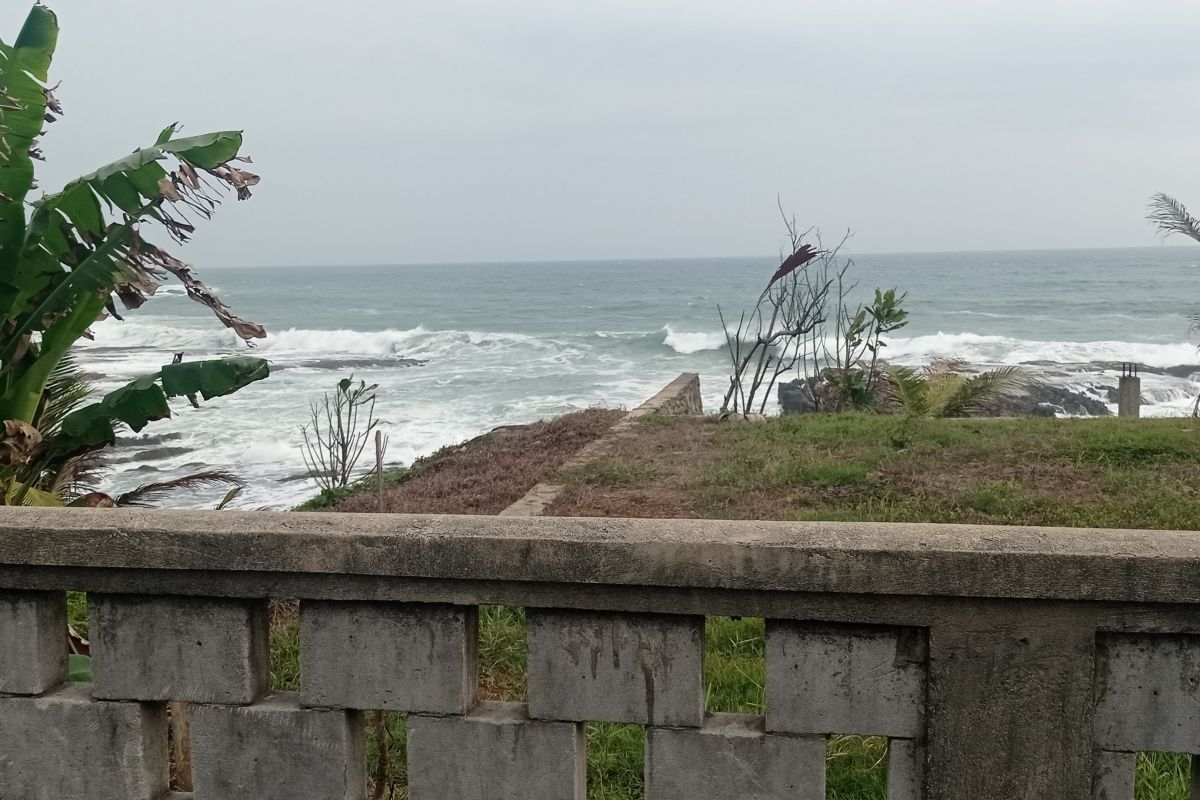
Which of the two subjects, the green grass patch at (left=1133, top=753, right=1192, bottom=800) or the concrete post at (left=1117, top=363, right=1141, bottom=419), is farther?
the concrete post at (left=1117, top=363, right=1141, bottom=419)

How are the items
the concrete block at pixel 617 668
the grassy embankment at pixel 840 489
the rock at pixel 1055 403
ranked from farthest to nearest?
the rock at pixel 1055 403 < the grassy embankment at pixel 840 489 < the concrete block at pixel 617 668

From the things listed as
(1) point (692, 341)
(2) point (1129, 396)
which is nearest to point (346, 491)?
(2) point (1129, 396)

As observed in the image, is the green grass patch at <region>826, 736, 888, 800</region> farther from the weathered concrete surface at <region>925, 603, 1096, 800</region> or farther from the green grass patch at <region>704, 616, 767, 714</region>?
the weathered concrete surface at <region>925, 603, 1096, 800</region>

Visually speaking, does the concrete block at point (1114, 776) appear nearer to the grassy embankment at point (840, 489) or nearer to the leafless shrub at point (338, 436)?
the grassy embankment at point (840, 489)

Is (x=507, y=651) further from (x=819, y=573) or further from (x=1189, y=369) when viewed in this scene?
(x=1189, y=369)

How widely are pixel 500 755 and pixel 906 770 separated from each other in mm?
722

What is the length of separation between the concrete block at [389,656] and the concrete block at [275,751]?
0.17 feet

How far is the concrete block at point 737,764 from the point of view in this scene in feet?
5.81

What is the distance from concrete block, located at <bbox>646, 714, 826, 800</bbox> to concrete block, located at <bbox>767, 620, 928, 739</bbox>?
5 cm

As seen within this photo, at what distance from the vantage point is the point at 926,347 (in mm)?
36625

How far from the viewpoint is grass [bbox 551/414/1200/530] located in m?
6.25

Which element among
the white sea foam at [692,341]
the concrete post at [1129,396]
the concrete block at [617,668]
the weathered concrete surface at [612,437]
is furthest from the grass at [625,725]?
the white sea foam at [692,341]

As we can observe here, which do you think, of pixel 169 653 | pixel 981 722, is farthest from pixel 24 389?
pixel 981 722

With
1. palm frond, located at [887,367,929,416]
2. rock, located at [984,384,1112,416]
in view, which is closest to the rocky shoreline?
rock, located at [984,384,1112,416]
